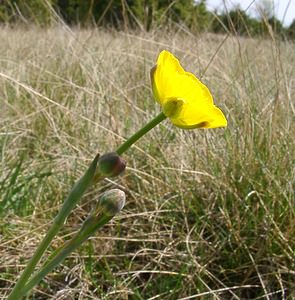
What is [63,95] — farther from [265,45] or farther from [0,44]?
[0,44]

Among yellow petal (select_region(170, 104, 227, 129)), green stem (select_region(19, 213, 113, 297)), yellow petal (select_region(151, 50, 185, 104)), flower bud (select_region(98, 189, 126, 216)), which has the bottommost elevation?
green stem (select_region(19, 213, 113, 297))

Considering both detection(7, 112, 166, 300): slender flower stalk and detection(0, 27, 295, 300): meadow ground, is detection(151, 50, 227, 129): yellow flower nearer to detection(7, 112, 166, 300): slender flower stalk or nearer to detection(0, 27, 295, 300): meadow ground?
detection(7, 112, 166, 300): slender flower stalk

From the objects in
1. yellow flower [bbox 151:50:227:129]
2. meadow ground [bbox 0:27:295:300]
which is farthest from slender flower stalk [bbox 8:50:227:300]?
meadow ground [bbox 0:27:295:300]

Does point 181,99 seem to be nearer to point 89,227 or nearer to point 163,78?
point 163,78

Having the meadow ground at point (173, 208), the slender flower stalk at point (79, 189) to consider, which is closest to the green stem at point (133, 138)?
the slender flower stalk at point (79, 189)

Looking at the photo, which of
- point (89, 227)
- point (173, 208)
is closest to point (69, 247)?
point (89, 227)

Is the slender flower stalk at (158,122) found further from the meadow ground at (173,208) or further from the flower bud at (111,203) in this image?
the meadow ground at (173,208)
